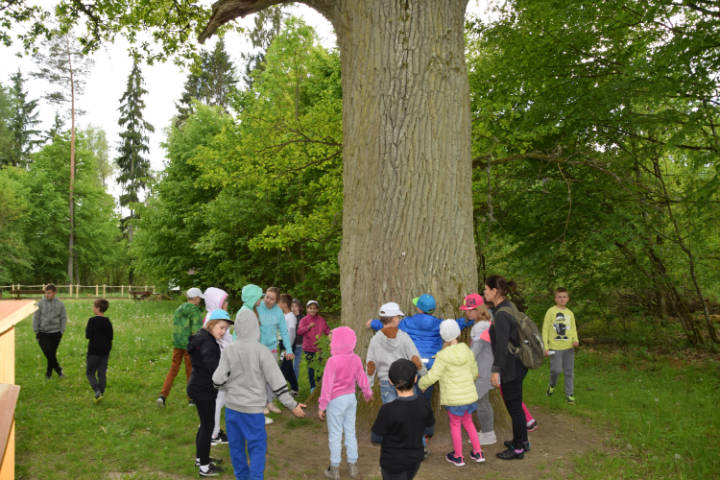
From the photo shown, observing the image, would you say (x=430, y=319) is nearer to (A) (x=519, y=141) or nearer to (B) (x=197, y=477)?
(B) (x=197, y=477)

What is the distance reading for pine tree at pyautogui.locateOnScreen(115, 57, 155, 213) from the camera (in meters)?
47.0

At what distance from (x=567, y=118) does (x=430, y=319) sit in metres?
6.17

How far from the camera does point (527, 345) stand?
5.52 meters

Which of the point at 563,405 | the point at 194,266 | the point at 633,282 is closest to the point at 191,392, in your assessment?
the point at 563,405

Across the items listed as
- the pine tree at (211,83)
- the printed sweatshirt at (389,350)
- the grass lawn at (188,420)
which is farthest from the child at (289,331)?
the pine tree at (211,83)

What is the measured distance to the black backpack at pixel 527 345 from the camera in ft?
17.9

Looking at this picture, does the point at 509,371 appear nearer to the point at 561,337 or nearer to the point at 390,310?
the point at 390,310

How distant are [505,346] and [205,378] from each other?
3156 mm

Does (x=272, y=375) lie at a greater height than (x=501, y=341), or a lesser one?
lesser

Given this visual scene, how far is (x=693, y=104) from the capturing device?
9.18 meters

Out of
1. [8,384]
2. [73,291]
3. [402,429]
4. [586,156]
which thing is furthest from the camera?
[73,291]

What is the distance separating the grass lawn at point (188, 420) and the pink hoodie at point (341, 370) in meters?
1.05

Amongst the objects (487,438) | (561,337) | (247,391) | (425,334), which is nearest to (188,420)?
(247,391)

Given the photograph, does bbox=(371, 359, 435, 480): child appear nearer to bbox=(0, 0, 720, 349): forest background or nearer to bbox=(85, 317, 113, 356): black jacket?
bbox=(0, 0, 720, 349): forest background
